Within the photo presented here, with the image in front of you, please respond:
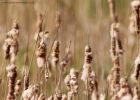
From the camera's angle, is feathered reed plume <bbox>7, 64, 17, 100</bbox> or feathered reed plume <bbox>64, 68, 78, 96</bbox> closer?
feathered reed plume <bbox>7, 64, 17, 100</bbox>

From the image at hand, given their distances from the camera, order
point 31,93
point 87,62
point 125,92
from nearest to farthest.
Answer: point 125,92 < point 31,93 < point 87,62

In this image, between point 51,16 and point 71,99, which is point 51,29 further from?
point 71,99

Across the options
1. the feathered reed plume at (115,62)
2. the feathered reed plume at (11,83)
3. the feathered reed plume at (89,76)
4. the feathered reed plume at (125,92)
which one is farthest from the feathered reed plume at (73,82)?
the feathered reed plume at (125,92)

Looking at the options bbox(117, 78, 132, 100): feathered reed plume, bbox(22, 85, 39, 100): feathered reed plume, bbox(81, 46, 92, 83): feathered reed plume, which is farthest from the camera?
bbox(81, 46, 92, 83): feathered reed plume

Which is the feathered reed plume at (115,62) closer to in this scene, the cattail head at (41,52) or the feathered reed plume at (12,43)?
the cattail head at (41,52)

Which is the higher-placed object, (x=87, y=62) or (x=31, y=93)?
(x=87, y=62)

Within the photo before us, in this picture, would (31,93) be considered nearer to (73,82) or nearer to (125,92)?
(73,82)

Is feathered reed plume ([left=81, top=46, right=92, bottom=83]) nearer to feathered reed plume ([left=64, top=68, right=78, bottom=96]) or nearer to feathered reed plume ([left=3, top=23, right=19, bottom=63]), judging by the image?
feathered reed plume ([left=64, top=68, right=78, bottom=96])

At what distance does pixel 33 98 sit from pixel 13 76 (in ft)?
0.41

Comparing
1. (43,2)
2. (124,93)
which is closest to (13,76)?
(124,93)

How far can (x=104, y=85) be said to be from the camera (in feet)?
10.4

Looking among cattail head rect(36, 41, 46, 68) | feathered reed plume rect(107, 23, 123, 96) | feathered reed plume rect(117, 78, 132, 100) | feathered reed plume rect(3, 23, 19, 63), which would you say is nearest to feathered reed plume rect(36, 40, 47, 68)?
cattail head rect(36, 41, 46, 68)

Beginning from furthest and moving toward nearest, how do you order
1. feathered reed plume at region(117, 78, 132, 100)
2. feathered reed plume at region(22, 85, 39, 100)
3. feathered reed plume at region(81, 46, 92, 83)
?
1. feathered reed plume at region(81, 46, 92, 83)
2. feathered reed plume at region(22, 85, 39, 100)
3. feathered reed plume at region(117, 78, 132, 100)

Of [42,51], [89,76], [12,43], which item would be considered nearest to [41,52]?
[42,51]
